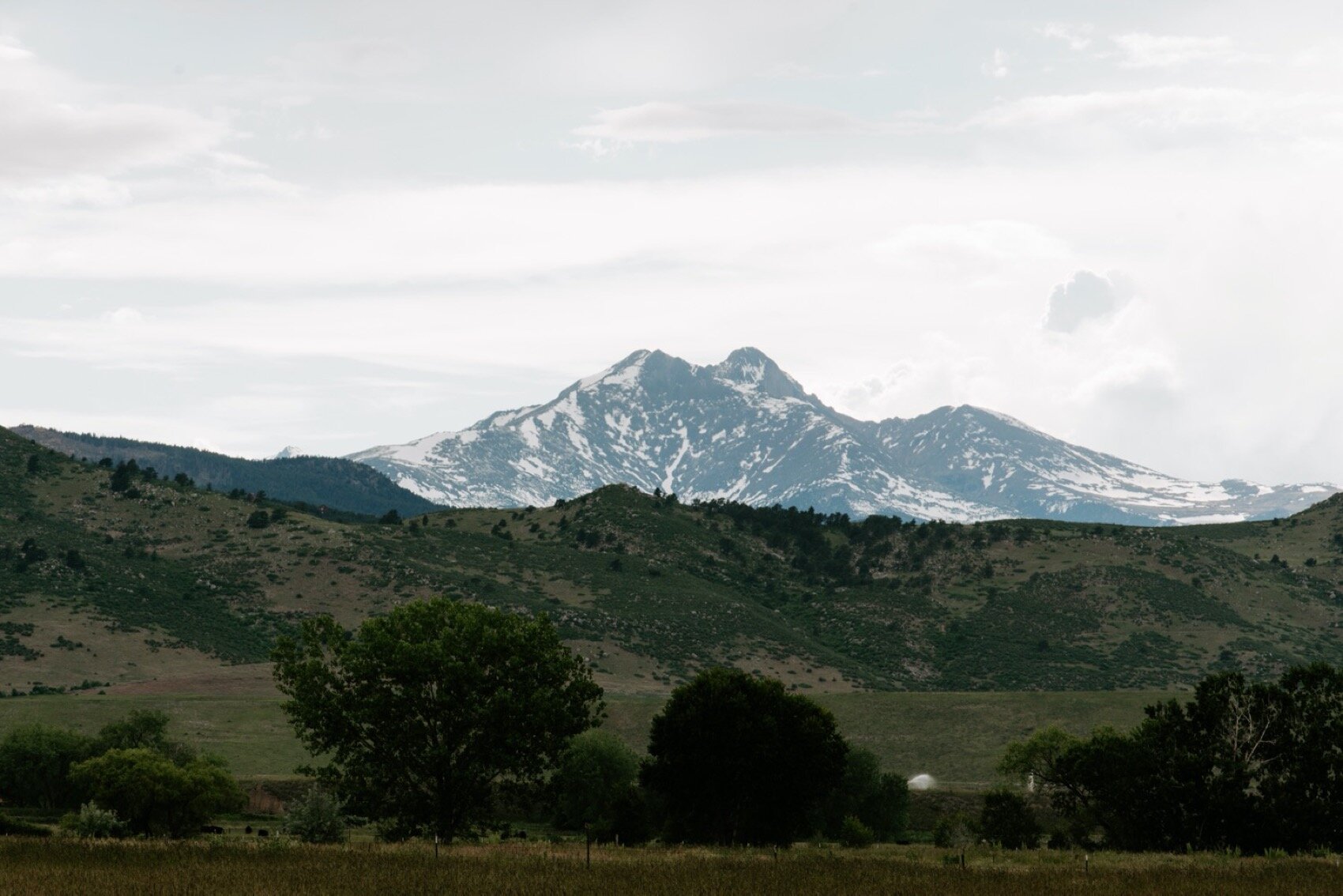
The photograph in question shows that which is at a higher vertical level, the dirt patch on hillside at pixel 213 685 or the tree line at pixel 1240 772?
the tree line at pixel 1240 772

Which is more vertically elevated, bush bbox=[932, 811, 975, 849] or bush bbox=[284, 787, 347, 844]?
bush bbox=[284, 787, 347, 844]

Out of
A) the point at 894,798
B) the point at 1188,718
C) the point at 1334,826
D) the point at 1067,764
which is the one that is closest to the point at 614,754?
the point at 894,798

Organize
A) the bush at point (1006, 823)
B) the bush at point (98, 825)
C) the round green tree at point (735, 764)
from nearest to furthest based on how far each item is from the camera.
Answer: the bush at point (98, 825) < the round green tree at point (735, 764) < the bush at point (1006, 823)

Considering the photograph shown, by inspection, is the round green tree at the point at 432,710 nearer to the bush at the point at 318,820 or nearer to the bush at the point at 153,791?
the bush at the point at 318,820

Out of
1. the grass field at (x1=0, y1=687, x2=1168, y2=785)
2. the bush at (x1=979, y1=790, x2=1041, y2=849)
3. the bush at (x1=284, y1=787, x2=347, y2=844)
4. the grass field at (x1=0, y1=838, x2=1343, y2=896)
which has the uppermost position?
the grass field at (x1=0, y1=838, x2=1343, y2=896)

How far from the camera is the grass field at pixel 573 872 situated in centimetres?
3862

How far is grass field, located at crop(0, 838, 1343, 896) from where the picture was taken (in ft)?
127

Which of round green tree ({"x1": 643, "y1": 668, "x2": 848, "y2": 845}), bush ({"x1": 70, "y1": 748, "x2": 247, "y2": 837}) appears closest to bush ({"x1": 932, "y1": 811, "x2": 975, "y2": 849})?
round green tree ({"x1": 643, "y1": 668, "x2": 848, "y2": 845})

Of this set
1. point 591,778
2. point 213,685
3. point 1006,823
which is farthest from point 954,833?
point 213,685

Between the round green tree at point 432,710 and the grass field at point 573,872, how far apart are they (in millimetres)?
11165

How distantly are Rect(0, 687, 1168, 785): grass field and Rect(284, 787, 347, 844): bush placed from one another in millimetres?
52079

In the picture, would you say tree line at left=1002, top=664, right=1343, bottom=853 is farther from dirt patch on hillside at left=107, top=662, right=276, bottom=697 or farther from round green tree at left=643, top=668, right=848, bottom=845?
dirt patch on hillside at left=107, top=662, right=276, bottom=697

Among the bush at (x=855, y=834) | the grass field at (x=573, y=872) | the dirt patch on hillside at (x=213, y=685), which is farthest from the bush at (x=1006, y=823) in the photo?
the dirt patch on hillside at (x=213, y=685)

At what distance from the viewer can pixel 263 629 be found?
18925 centimetres
